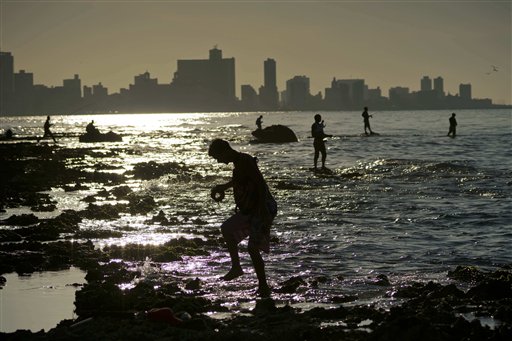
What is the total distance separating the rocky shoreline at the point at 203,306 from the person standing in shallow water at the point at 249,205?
634 mm

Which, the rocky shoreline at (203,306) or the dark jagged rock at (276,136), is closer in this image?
the rocky shoreline at (203,306)

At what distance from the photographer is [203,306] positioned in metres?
8.69

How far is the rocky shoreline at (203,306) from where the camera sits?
7.21 m

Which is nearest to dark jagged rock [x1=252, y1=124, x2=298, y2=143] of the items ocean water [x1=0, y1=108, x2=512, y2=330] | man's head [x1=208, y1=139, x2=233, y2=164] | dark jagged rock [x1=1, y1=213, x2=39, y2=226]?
ocean water [x1=0, y1=108, x2=512, y2=330]

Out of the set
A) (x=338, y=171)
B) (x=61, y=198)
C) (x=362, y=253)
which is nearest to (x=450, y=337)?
(x=362, y=253)

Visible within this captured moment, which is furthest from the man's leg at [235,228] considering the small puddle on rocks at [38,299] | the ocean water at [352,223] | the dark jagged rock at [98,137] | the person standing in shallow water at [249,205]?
the dark jagged rock at [98,137]

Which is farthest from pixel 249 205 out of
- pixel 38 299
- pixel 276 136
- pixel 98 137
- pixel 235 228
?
pixel 98 137

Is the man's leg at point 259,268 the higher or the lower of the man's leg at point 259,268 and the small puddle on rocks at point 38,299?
the higher

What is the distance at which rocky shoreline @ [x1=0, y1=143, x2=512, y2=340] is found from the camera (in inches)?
284

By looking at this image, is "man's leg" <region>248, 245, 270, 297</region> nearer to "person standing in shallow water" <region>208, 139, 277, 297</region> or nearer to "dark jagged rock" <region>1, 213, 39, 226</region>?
"person standing in shallow water" <region>208, 139, 277, 297</region>

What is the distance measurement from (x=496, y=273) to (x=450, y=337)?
3759 millimetres

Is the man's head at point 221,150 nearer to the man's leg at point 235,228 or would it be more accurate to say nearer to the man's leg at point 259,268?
the man's leg at point 235,228

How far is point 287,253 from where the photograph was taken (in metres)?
12.6

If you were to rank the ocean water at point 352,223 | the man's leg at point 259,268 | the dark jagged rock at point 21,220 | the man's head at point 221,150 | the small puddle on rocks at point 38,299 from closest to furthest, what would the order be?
the small puddle on rocks at point 38,299, the man's head at point 221,150, the man's leg at point 259,268, the ocean water at point 352,223, the dark jagged rock at point 21,220
